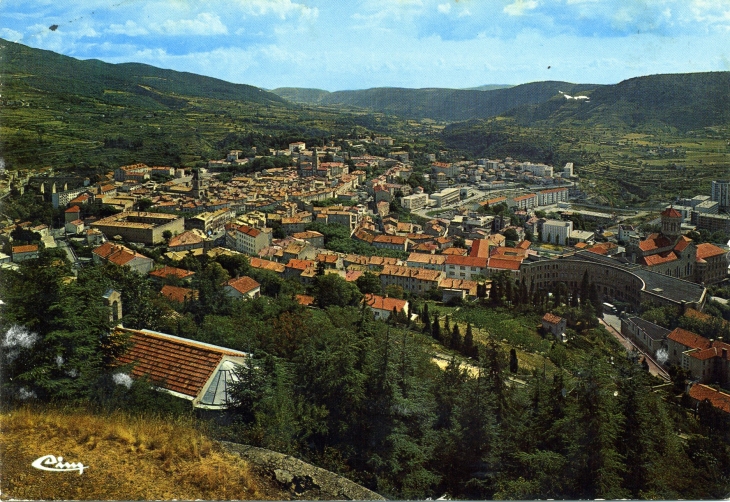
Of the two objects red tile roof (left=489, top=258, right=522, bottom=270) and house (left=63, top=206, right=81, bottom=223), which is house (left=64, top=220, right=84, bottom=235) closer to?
house (left=63, top=206, right=81, bottom=223)

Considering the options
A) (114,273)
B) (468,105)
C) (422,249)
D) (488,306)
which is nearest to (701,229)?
(422,249)

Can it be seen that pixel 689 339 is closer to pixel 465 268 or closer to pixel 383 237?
pixel 465 268

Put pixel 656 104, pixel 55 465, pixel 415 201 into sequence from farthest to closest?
pixel 656 104 → pixel 415 201 → pixel 55 465

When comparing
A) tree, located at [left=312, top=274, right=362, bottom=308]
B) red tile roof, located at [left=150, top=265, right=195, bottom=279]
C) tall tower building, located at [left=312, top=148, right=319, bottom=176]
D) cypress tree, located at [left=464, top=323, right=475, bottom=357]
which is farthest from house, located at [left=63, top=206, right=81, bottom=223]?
tall tower building, located at [left=312, top=148, right=319, bottom=176]

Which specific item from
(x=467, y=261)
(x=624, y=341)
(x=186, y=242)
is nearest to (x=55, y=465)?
(x=624, y=341)

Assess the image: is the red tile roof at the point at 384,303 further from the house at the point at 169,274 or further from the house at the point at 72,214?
the house at the point at 72,214

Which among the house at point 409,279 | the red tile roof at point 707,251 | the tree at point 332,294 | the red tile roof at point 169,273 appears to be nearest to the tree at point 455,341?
the tree at point 332,294
